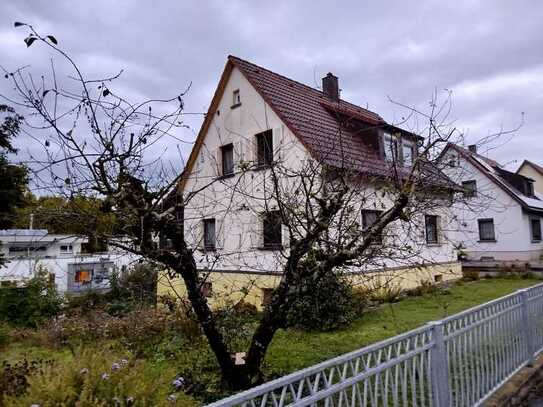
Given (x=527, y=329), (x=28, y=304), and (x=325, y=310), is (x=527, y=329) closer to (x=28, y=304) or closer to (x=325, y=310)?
(x=325, y=310)

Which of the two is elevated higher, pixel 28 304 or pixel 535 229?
pixel 535 229

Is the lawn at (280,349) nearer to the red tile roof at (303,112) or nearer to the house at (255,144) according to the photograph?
the house at (255,144)

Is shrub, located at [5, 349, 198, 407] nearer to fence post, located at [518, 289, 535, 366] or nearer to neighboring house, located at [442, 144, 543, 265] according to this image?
fence post, located at [518, 289, 535, 366]

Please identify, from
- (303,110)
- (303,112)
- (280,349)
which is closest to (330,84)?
(303,110)

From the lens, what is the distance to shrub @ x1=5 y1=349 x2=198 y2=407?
2707mm

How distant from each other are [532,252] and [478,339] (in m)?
21.8

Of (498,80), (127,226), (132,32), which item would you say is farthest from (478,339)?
(498,80)

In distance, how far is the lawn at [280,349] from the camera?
4396 millimetres

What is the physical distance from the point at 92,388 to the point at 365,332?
5589mm

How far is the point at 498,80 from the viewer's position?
358 inches

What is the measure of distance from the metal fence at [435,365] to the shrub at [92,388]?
0.84 m

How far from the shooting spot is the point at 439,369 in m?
3.19

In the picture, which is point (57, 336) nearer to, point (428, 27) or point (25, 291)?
point (25, 291)

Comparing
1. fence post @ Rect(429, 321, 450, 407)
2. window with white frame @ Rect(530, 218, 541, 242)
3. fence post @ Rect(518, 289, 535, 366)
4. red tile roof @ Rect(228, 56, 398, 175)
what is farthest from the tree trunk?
window with white frame @ Rect(530, 218, 541, 242)
